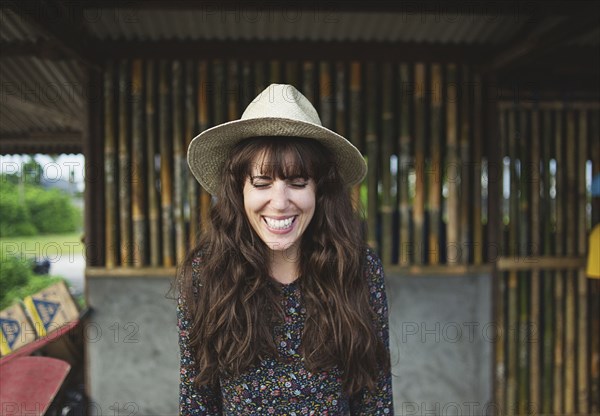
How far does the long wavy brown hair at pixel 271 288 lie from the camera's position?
130 cm

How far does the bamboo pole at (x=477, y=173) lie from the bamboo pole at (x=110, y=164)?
2617 mm

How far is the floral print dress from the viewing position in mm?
1306

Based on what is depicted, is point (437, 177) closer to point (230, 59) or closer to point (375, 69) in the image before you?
point (375, 69)

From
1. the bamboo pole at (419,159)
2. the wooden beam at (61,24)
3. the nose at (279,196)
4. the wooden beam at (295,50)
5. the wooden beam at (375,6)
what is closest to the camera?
the nose at (279,196)

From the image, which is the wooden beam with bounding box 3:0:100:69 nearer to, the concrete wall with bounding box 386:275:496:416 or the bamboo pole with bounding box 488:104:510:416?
the concrete wall with bounding box 386:275:496:416

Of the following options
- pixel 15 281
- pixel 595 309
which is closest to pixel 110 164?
pixel 595 309

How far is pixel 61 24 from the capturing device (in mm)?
2543

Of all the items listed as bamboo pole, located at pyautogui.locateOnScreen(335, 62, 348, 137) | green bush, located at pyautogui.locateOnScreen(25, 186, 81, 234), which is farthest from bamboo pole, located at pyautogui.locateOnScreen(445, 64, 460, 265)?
green bush, located at pyautogui.locateOnScreen(25, 186, 81, 234)

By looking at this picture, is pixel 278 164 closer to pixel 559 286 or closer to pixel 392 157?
pixel 392 157

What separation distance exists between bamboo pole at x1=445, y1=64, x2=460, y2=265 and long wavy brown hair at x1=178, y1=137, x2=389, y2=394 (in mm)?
2038

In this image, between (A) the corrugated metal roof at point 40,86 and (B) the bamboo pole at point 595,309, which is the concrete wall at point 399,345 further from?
(A) the corrugated metal roof at point 40,86

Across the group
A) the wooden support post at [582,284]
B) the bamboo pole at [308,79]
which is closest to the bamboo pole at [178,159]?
the bamboo pole at [308,79]

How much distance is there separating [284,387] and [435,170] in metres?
2.37

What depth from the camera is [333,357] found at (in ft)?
4.34
